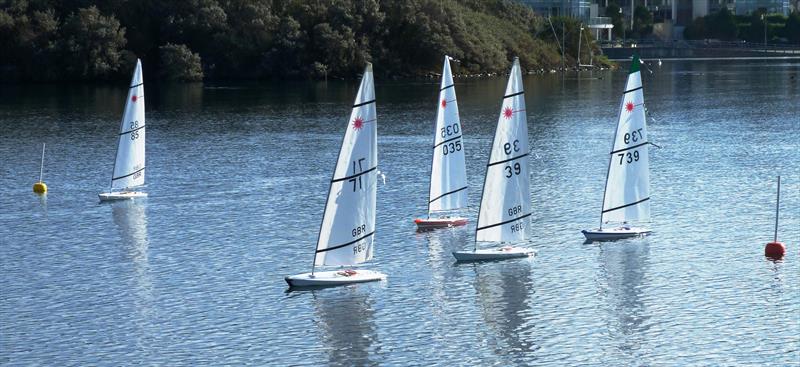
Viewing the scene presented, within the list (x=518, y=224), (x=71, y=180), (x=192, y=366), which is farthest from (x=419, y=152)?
(x=192, y=366)

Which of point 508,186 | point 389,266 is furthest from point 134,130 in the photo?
point 508,186

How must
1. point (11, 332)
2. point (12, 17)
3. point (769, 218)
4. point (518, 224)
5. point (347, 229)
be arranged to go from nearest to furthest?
point (11, 332) < point (347, 229) < point (518, 224) < point (769, 218) < point (12, 17)

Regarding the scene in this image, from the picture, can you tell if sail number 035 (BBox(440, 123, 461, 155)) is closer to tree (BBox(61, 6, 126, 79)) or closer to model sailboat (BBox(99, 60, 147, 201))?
model sailboat (BBox(99, 60, 147, 201))

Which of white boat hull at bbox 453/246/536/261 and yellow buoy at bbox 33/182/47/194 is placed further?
yellow buoy at bbox 33/182/47/194

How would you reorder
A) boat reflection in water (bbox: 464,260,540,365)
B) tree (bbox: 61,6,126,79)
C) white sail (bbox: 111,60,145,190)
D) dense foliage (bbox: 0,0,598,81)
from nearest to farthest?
boat reflection in water (bbox: 464,260,540,365)
white sail (bbox: 111,60,145,190)
tree (bbox: 61,6,126,79)
dense foliage (bbox: 0,0,598,81)

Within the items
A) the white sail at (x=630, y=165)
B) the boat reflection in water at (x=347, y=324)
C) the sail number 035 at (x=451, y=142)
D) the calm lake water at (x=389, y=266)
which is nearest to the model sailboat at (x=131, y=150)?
the calm lake water at (x=389, y=266)

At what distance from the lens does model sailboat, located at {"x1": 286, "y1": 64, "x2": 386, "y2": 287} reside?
47.4 metres

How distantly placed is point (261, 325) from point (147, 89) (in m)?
116

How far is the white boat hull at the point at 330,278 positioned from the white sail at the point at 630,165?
12.6 meters

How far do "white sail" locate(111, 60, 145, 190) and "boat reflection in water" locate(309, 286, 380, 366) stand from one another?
24.5 meters

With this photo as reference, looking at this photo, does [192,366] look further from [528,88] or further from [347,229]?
[528,88]

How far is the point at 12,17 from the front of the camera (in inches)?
6801

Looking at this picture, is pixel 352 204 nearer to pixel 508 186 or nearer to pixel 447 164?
pixel 508 186

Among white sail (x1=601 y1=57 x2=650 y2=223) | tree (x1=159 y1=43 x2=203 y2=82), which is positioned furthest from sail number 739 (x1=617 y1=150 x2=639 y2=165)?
tree (x1=159 y1=43 x2=203 y2=82)
